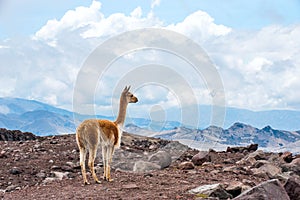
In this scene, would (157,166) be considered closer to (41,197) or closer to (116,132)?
(116,132)

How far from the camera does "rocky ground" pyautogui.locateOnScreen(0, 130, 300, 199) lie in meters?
13.2

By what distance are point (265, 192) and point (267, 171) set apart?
28.3 feet

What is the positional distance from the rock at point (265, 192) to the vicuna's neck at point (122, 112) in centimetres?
784

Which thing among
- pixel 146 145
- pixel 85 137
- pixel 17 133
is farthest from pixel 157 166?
A: pixel 17 133

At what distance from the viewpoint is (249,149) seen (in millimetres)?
29531

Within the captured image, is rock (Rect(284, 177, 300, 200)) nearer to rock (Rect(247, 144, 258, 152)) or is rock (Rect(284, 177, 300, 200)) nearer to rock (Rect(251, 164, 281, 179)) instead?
rock (Rect(251, 164, 281, 179))

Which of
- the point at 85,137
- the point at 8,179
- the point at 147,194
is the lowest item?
the point at 8,179

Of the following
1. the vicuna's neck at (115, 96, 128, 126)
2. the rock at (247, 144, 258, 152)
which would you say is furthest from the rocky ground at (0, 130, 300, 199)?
the rock at (247, 144, 258, 152)

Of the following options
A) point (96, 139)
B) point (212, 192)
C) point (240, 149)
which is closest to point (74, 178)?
point (96, 139)

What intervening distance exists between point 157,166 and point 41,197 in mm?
6389

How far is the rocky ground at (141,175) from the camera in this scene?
43.4 ft

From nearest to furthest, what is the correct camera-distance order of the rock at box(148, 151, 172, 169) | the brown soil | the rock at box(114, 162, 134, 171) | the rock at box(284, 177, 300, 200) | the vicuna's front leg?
1. the rock at box(284, 177, 300, 200)
2. the brown soil
3. the vicuna's front leg
4. the rock at box(114, 162, 134, 171)
5. the rock at box(148, 151, 172, 169)

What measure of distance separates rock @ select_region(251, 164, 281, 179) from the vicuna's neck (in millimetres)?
5822

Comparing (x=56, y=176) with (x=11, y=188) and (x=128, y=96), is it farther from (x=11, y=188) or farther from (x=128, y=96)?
(x=128, y=96)
